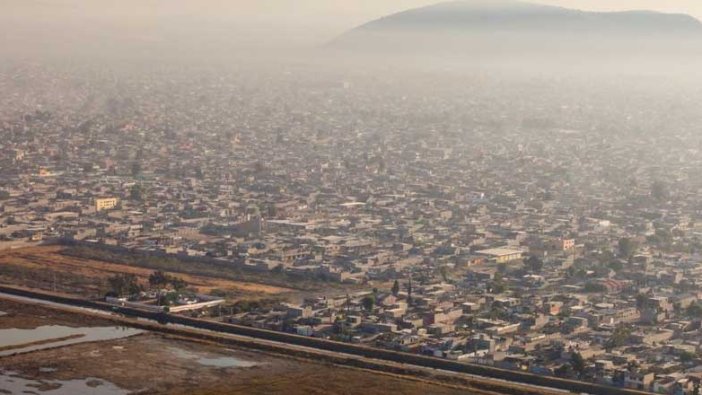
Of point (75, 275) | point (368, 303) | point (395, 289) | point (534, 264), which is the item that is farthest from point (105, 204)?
point (368, 303)

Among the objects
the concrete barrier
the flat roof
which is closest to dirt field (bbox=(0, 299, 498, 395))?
the concrete barrier

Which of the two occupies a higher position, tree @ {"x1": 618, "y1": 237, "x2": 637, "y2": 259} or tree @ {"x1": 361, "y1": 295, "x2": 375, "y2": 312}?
tree @ {"x1": 361, "y1": 295, "x2": 375, "y2": 312}

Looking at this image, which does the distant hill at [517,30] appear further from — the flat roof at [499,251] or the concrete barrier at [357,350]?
the concrete barrier at [357,350]

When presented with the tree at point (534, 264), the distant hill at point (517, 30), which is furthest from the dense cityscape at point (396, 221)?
the distant hill at point (517, 30)

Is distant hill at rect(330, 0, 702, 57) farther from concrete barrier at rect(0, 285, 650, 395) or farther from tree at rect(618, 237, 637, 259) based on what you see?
concrete barrier at rect(0, 285, 650, 395)

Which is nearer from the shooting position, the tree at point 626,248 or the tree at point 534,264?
the tree at point 534,264

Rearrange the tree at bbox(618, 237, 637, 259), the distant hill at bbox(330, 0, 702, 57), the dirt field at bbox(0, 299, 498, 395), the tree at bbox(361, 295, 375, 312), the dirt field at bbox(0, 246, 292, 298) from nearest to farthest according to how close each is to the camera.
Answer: the dirt field at bbox(0, 299, 498, 395) < the tree at bbox(361, 295, 375, 312) < the dirt field at bbox(0, 246, 292, 298) < the tree at bbox(618, 237, 637, 259) < the distant hill at bbox(330, 0, 702, 57)
